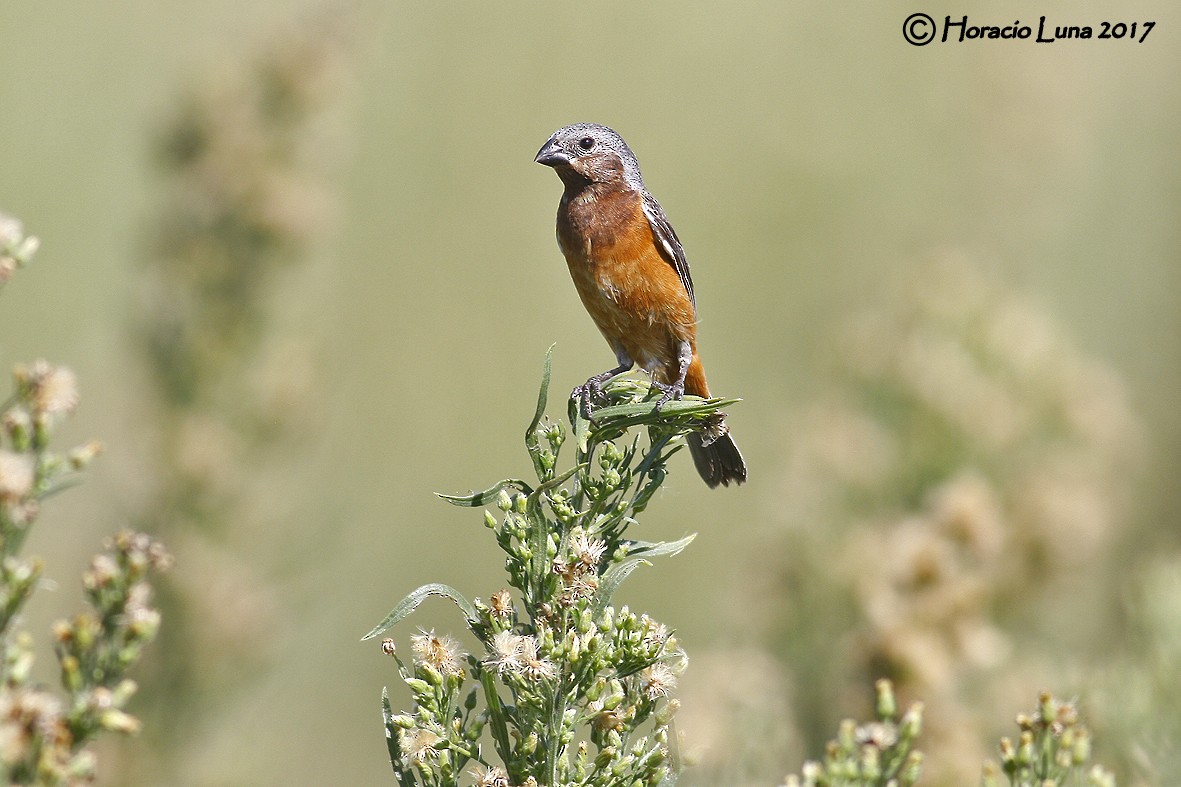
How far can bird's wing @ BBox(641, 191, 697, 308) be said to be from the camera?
454cm

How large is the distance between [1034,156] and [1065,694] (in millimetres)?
6001

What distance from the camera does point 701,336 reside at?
40.9ft

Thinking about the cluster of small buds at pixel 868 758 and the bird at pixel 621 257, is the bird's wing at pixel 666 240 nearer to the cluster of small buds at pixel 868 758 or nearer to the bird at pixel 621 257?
the bird at pixel 621 257

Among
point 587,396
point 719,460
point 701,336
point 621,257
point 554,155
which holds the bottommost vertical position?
point 587,396

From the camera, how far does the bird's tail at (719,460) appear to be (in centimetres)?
385

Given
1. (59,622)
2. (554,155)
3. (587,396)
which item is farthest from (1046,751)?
(554,155)

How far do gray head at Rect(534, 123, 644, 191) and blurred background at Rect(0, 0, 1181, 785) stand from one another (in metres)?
1.76

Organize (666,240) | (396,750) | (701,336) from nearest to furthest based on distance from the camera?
(396,750)
(666,240)
(701,336)

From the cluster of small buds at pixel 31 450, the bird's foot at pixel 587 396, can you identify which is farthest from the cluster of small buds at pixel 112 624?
the bird's foot at pixel 587 396

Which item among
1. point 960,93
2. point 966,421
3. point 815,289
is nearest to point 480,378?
point 815,289

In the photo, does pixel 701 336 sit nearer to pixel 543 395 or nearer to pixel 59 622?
pixel 543 395

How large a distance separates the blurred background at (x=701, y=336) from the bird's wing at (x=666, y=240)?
131cm

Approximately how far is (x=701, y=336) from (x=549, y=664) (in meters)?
10.5

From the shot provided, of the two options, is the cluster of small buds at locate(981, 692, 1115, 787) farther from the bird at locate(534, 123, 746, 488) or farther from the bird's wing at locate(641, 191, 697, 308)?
the bird's wing at locate(641, 191, 697, 308)
